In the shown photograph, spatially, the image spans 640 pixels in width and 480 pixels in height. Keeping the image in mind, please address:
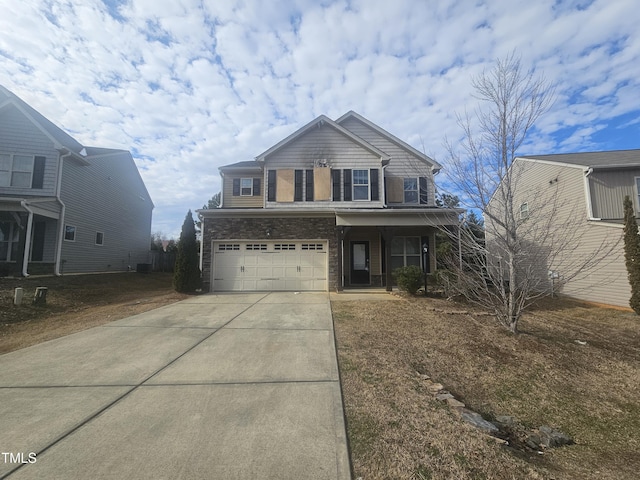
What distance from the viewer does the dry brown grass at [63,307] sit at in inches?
271

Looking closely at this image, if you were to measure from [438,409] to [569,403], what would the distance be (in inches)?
77.0

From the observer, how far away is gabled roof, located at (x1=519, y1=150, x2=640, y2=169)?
11742 millimetres

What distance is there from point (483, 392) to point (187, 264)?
10.8 meters

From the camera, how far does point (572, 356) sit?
5340 millimetres

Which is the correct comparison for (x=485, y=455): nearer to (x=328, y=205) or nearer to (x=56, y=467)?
(x=56, y=467)

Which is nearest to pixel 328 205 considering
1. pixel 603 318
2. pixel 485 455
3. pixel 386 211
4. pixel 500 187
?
pixel 386 211

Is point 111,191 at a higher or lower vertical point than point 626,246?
higher

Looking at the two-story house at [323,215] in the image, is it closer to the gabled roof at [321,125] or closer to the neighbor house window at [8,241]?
the gabled roof at [321,125]

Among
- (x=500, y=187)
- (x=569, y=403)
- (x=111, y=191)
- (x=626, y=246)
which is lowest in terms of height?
(x=569, y=403)

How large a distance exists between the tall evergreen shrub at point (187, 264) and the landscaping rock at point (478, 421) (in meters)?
10.7

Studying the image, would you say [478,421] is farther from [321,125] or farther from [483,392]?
[321,125]

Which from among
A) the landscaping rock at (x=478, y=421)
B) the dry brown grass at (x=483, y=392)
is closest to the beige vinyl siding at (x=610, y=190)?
the dry brown grass at (x=483, y=392)

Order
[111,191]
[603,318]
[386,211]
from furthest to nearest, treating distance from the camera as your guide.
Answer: [111,191] → [386,211] → [603,318]

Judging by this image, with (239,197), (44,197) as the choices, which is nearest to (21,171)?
(44,197)
